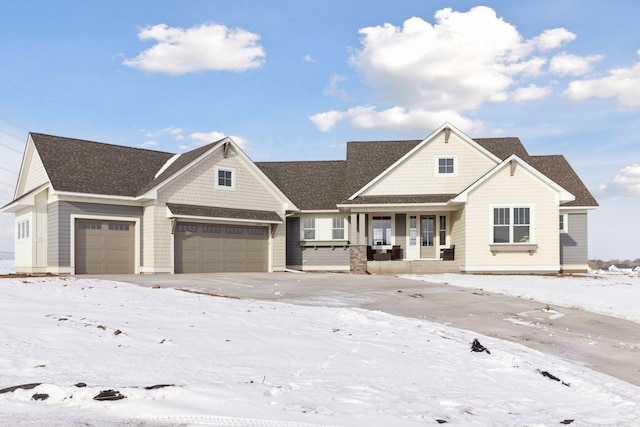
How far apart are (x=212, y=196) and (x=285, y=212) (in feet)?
13.7

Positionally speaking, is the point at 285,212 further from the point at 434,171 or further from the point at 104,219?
the point at 104,219

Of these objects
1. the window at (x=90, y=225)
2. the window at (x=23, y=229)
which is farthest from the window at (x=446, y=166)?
the window at (x=23, y=229)

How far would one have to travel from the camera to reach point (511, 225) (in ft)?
84.6

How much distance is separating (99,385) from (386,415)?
2.51m

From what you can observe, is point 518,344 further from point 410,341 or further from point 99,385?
point 99,385

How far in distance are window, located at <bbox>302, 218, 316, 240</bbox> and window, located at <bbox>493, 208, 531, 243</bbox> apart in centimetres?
929

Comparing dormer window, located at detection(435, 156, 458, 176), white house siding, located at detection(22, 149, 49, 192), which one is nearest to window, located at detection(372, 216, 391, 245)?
dormer window, located at detection(435, 156, 458, 176)

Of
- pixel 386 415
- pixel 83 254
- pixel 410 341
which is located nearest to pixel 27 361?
pixel 386 415

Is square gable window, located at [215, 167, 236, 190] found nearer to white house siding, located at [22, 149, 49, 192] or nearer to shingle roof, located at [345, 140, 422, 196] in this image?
shingle roof, located at [345, 140, 422, 196]

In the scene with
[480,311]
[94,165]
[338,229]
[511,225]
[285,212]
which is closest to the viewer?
[480,311]

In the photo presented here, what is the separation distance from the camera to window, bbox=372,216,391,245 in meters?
29.1

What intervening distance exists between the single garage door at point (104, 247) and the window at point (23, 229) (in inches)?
119

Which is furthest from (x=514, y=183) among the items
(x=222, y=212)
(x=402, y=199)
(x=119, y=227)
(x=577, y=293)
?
(x=119, y=227)

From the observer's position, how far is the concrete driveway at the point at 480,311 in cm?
943
